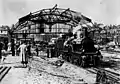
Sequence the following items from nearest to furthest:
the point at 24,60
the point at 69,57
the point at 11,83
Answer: the point at 11,83, the point at 24,60, the point at 69,57

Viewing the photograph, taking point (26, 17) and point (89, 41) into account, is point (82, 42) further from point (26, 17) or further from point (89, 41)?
point (26, 17)

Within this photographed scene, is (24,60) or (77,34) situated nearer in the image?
(24,60)

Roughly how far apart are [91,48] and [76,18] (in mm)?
10532

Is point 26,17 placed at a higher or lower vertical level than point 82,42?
higher

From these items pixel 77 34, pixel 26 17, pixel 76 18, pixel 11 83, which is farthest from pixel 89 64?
pixel 26 17

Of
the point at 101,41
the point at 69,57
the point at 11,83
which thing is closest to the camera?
the point at 11,83

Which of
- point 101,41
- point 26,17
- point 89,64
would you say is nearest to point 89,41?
point 89,64

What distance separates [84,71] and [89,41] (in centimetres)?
306

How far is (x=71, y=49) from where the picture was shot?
14609 mm

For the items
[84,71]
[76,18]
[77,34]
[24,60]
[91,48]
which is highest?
[76,18]

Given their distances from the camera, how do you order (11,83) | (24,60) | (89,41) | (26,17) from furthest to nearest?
(26,17) → (89,41) → (24,60) → (11,83)

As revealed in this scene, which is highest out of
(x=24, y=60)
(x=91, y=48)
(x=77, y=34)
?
(x=77, y=34)

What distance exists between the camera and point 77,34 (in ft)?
46.1

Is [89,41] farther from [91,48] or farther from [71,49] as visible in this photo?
[71,49]
